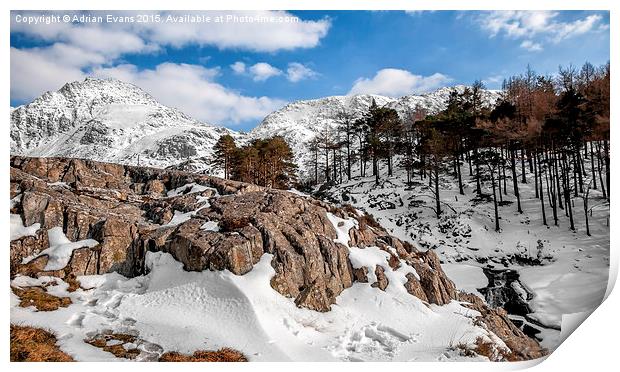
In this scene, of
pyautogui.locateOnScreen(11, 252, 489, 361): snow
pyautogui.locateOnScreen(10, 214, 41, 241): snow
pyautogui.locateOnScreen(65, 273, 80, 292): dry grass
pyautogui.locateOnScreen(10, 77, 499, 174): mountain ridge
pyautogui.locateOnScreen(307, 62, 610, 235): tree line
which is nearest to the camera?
pyautogui.locateOnScreen(11, 252, 489, 361): snow

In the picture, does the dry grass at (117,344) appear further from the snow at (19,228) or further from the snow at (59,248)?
the snow at (19,228)

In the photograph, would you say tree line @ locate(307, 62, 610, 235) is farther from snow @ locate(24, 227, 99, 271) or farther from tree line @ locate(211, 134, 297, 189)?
snow @ locate(24, 227, 99, 271)

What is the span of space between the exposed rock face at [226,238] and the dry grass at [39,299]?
1.31 metres

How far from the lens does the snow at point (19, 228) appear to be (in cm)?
1590

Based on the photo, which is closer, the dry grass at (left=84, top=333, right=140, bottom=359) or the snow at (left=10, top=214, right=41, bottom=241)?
the dry grass at (left=84, top=333, right=140, bottom=359)

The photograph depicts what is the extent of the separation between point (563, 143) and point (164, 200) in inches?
1202

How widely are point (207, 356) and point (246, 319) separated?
6.54 feet

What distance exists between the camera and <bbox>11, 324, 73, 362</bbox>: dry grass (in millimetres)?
10508

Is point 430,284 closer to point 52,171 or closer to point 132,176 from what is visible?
point 132,176

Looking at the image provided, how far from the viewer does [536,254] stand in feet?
87.1

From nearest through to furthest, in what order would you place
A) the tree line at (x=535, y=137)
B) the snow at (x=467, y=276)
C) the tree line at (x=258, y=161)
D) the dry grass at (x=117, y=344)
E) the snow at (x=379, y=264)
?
the dry grass at (x=117, y=344) < the snow at (x=379, y=264) < the snow at (x=467, y=276) < the tree line at (x=535, y=137) < the tree line at (x=258, y=161)

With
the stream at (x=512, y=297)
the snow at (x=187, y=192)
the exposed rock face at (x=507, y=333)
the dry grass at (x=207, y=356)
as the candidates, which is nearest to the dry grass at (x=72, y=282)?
the snow at (x=187, y=192)

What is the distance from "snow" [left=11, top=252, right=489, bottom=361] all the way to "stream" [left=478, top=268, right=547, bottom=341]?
194 inches

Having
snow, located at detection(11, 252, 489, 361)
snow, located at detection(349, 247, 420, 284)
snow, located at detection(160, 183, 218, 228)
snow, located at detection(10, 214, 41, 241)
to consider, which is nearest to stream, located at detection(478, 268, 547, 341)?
snow, located at detection(11, 252, 489, 361)
